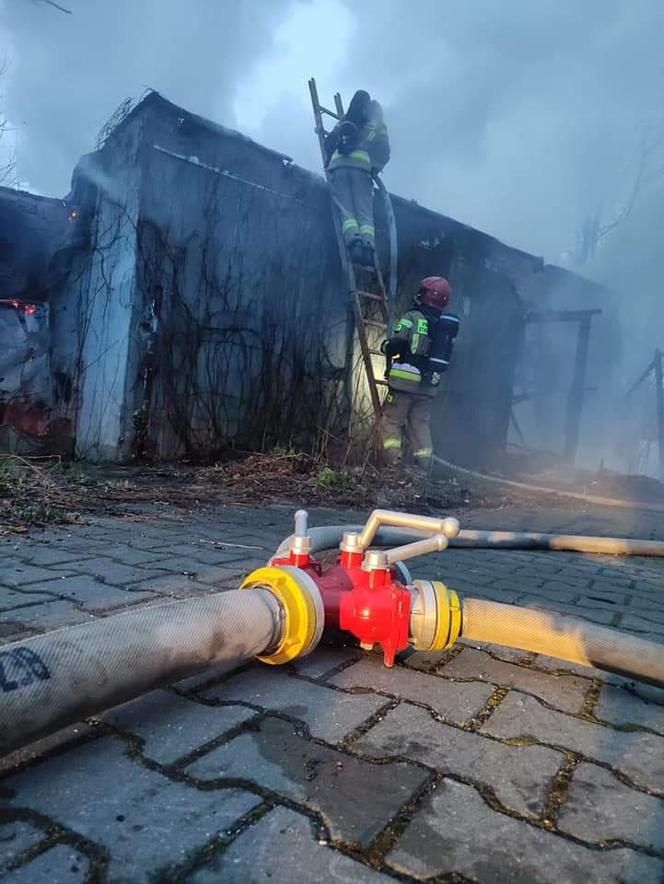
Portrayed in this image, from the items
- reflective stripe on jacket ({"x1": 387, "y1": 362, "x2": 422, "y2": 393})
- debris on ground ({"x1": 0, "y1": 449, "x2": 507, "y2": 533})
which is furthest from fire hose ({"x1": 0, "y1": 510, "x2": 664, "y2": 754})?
reflective stripe on jacket ({"x1": 387, "y1": 362, "x2": 422, "y2": 393})

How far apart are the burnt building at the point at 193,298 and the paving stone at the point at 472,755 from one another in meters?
4.99

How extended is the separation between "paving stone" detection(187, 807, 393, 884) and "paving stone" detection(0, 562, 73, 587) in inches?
54.5

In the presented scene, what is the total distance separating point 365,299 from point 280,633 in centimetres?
622

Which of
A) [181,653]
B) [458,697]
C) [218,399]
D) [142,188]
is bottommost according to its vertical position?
[458,697]

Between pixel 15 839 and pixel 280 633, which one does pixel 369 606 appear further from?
pixel 15 839

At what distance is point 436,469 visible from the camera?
24.6 feet

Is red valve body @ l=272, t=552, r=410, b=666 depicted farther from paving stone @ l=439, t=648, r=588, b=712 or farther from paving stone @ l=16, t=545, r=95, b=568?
paving stone @ l=16, t=545, r=95, b=568

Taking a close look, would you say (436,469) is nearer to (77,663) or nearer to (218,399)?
(218,399)

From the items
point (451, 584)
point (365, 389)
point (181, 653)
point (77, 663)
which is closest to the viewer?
point (77, 663)

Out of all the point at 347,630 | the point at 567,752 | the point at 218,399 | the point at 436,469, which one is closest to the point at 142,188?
the point at 218,399

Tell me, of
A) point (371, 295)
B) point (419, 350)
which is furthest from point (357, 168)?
point (419, 350)

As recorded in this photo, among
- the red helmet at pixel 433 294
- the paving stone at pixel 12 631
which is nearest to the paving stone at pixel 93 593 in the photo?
the paving stone at pixel 12 631

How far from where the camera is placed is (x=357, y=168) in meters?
6.67

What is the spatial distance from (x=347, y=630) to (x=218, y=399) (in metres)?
5.09
